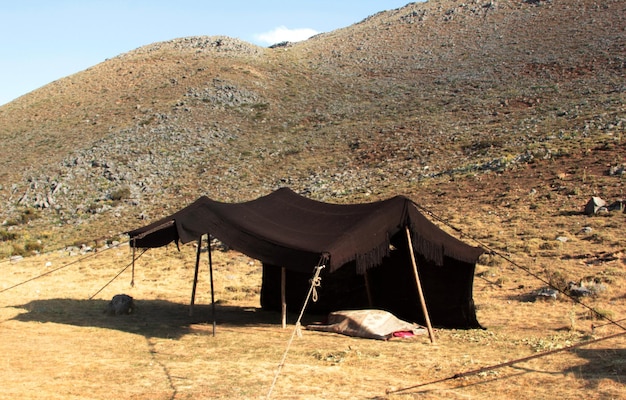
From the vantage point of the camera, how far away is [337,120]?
47156 millimetres

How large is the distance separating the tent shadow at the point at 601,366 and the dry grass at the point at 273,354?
0.01 m

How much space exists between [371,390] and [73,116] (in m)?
50.8

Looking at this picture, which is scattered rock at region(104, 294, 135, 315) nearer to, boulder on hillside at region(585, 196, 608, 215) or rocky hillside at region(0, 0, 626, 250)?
rocky hillside at region(0, 0, 626, 250)

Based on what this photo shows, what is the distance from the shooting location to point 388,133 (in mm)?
41469

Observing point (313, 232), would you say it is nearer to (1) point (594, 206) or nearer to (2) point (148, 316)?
(2) point (148, 316)

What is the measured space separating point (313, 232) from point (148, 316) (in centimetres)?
490

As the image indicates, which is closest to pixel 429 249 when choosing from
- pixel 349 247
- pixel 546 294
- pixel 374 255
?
pixel 374 255

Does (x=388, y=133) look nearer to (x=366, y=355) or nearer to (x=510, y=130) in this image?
(x=510, y=130)

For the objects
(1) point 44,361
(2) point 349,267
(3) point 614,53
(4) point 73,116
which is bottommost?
(1) point 44,361

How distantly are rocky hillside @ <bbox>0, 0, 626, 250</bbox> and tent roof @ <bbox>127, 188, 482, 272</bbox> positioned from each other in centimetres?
1455

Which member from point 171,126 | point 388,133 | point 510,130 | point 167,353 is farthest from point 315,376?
point 171,126

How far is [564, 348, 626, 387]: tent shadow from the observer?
28.5 ft

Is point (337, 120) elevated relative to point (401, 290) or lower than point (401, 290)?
elevated

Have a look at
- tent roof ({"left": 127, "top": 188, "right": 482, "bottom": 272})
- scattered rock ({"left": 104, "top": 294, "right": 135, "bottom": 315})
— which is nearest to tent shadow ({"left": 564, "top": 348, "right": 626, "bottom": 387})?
tent roof ({"left": 127, "top": 188, "right": 482, "bottom": 272})
